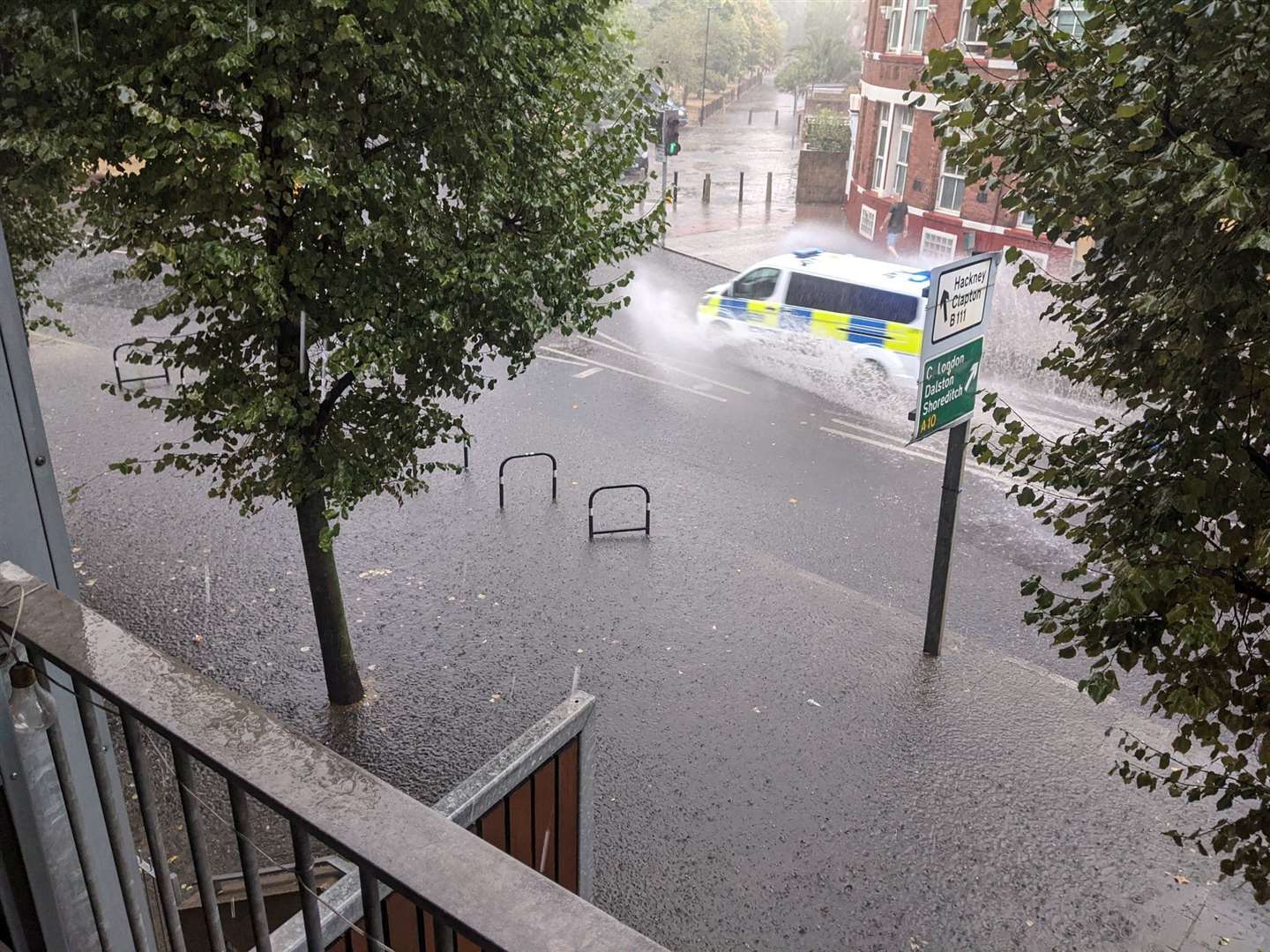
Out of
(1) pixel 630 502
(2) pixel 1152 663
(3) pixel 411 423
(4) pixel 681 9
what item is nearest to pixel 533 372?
(1) pixel 630 502

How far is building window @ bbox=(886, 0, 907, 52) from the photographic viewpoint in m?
23.0

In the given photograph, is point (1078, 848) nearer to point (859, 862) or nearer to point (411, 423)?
point (859, 862)

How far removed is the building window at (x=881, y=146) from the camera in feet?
81.7

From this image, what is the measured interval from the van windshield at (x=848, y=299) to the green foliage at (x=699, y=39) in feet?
94.0

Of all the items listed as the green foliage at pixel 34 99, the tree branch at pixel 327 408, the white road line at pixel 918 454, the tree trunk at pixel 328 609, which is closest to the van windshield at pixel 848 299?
the white road line at pixel 918 454

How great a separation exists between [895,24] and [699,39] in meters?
25.4

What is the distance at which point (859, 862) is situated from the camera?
24.3 feet

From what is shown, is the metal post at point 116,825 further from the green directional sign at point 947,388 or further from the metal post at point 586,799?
the green directional sign at point 947,388

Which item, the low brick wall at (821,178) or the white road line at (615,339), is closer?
the white road line at (615,339)

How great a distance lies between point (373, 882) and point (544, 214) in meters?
6.58

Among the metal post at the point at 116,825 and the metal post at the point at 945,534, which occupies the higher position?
the metal post at the point at 116,825

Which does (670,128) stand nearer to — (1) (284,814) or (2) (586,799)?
(2) (586,799)

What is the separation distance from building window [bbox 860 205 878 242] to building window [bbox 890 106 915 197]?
1.13 m

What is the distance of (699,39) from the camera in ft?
153
